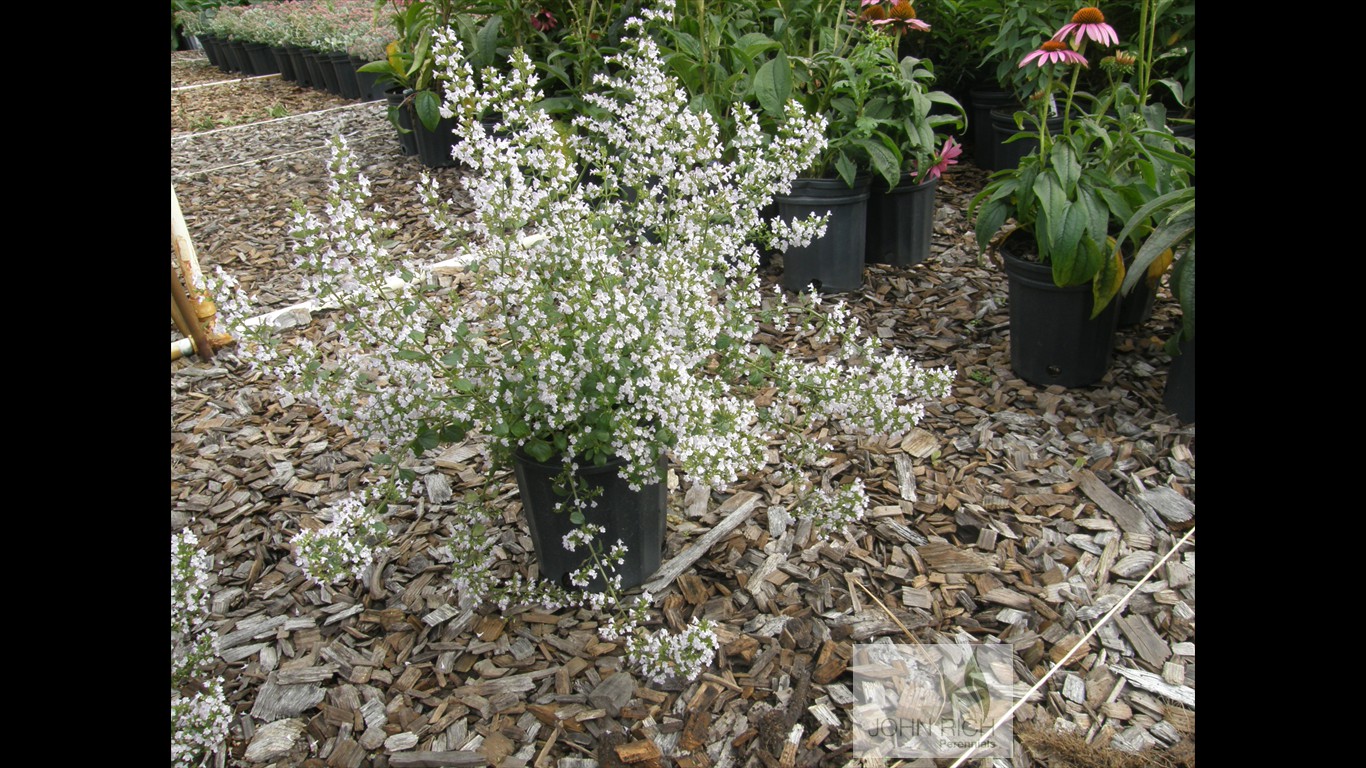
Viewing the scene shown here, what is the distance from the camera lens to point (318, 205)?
4.57m

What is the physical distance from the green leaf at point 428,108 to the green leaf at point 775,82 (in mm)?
2063

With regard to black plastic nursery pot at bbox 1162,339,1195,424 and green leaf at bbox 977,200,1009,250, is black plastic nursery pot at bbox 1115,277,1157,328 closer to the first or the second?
black plastic nursery pot at bbox 1162,339,1195,424

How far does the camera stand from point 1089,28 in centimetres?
257

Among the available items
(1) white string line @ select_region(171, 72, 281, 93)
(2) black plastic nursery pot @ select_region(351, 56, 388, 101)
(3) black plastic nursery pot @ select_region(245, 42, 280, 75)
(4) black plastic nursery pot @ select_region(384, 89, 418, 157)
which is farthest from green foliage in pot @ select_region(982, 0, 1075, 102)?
(3) black plastic nursery pot @ select_region(245, 42, 280, 75)

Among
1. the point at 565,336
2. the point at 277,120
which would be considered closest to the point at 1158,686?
the point at 565,336

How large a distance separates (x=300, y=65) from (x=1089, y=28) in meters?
8.26

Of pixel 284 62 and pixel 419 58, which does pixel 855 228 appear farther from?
pixel 284 62

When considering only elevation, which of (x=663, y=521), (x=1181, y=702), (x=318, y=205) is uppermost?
(x=318, y=205)

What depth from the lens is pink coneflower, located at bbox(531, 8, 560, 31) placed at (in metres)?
4.45

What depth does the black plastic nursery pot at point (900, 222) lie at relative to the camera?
3613 mm
